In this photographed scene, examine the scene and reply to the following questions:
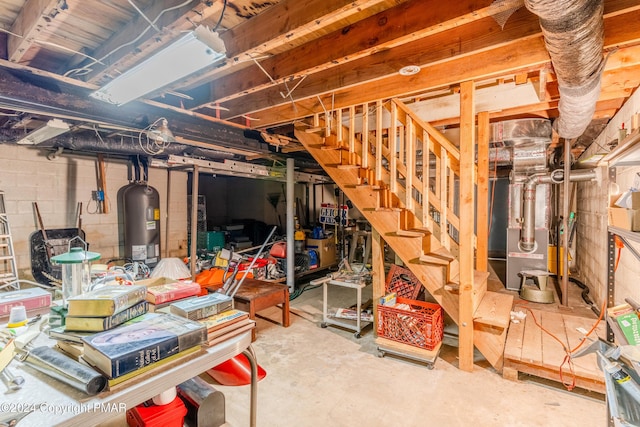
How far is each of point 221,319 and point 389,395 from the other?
170cm

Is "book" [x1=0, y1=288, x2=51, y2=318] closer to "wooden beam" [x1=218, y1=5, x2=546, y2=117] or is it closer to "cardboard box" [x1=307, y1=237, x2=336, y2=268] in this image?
"wooden beam" [x1=218, y1=5, x2=546, y2=117]

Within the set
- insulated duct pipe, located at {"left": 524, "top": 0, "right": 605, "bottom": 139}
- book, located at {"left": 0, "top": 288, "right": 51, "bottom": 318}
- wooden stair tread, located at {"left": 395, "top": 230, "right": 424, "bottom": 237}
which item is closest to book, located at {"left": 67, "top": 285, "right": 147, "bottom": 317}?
book, located at {"left": 0, "top": 288, "right": 51, "bottom": 318}

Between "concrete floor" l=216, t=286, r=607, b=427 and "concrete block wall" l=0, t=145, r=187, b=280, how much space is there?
134 inches

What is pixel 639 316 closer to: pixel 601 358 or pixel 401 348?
pixel 601 358

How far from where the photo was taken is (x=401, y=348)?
2.85m

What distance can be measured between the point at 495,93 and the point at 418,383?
2.96 metres

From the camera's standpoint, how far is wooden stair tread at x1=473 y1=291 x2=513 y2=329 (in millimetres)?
2589

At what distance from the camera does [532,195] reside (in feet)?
14.3

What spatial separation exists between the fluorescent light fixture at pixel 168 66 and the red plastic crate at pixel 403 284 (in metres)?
3.16

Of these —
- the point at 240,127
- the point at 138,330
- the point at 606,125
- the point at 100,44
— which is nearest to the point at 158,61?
the point at 100,44

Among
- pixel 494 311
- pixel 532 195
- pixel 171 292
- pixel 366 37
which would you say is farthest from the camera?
pixel 532 195

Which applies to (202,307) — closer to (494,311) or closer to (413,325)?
(413,325)

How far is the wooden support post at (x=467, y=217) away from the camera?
2.59 meters

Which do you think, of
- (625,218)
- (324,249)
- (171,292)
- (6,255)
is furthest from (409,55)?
(6,255)
